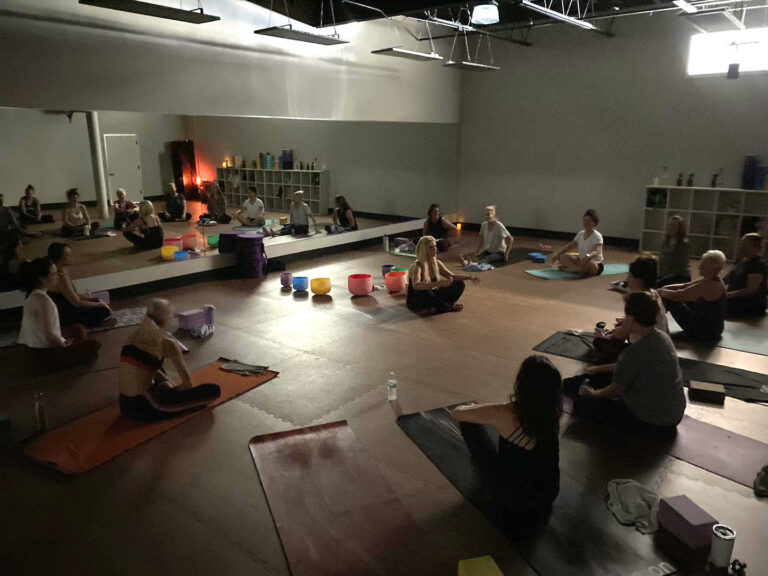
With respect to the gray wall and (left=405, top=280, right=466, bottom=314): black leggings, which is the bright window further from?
the gray wall

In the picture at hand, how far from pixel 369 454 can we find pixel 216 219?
698cm

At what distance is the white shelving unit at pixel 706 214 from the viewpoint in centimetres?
904

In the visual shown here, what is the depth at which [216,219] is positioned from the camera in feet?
31.6

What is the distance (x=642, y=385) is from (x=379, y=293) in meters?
4.24

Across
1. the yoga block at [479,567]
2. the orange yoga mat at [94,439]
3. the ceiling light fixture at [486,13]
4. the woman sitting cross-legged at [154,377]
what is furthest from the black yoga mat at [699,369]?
the ceiling light fixture at [486,13]

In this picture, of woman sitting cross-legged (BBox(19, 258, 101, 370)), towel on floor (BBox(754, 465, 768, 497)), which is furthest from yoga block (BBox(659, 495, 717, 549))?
woman sitting cross-legged (BBox(19, 258, 101, 370))

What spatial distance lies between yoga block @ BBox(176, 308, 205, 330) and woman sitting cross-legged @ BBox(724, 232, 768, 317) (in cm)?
586

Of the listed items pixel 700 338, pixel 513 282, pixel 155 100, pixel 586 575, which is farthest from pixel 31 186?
pixel 700 338

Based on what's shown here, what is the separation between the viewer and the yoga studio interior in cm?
293

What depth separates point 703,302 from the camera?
5.50 m

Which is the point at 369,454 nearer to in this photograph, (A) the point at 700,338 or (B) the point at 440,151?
(A) the point at 700,338

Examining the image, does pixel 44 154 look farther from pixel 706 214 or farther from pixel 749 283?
pixel 706 214

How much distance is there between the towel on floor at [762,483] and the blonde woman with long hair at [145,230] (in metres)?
7.86

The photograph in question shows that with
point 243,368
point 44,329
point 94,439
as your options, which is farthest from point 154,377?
point 44,329
